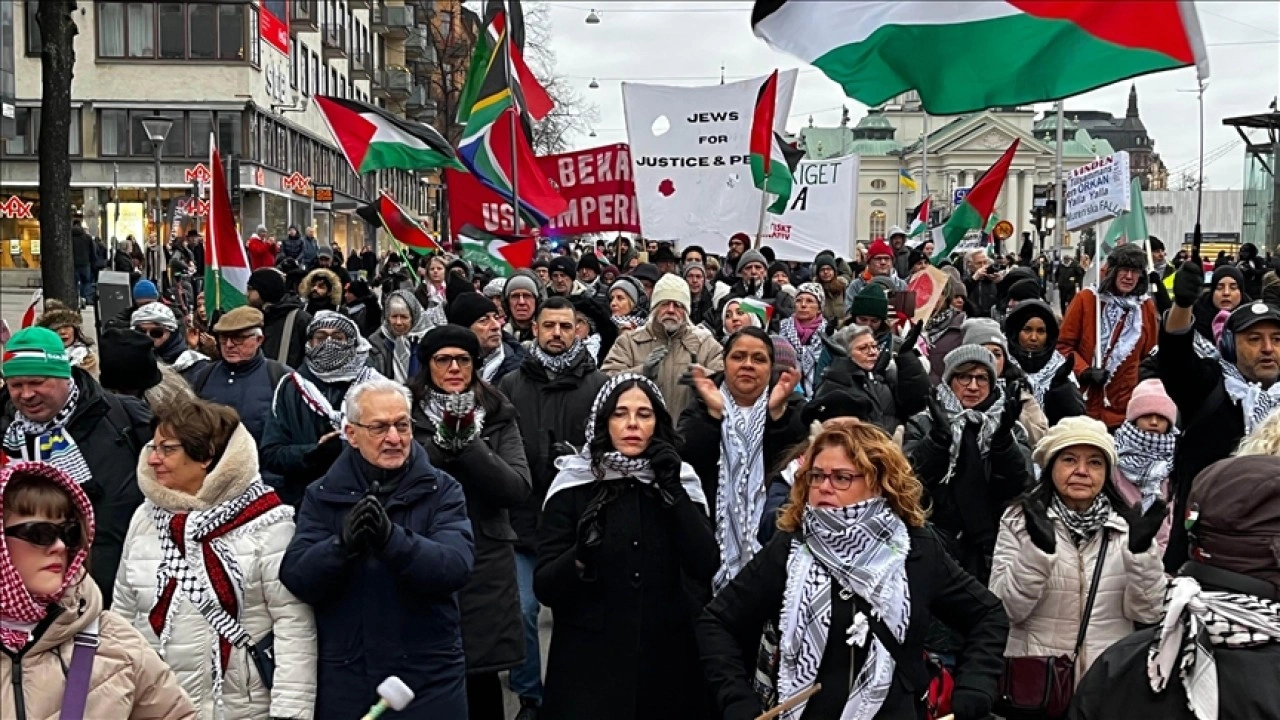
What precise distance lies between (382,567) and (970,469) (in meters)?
2.46

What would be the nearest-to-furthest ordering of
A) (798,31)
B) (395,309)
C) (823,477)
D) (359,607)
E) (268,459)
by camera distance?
(798,31) → (823,477) → (359,607) → (268,459) → (395,309)

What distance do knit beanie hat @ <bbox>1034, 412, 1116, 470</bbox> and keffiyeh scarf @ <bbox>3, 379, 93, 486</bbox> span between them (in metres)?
3.74

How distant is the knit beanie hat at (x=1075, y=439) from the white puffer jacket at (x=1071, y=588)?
0.67 feet

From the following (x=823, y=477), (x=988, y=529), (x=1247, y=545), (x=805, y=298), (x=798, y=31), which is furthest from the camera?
(x=805, y=298)

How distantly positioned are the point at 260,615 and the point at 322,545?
37 cm

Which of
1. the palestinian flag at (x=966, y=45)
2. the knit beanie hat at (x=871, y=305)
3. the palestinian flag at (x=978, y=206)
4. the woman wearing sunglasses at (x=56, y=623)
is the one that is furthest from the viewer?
the palestinian flag at (x=978, y=206)

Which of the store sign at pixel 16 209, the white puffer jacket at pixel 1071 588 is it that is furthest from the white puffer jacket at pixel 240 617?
the store sign at pixel 16 209

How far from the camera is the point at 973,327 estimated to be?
659 centimetres

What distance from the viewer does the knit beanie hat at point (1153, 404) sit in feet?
19.1

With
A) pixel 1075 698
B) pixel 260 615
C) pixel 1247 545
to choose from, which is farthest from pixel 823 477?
pixel 260 615

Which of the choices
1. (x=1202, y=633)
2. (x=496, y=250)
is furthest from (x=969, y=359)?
(x=496, y=250)

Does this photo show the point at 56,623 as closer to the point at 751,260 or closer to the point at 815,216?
the point at 751,260

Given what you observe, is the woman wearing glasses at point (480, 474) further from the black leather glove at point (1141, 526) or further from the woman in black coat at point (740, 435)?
the black leather glove at point (1141, 526)

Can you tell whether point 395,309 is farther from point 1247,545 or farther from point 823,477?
point 1247,545
